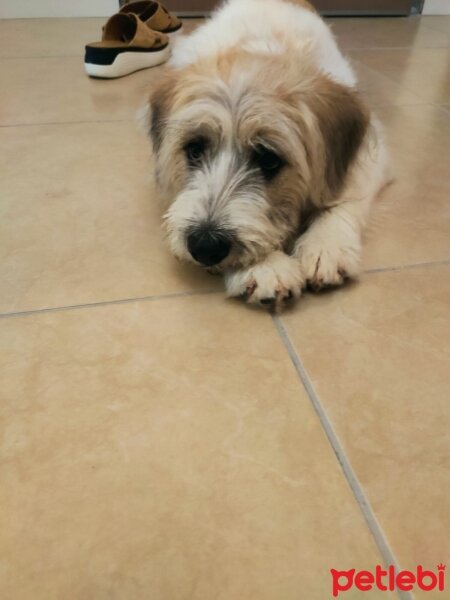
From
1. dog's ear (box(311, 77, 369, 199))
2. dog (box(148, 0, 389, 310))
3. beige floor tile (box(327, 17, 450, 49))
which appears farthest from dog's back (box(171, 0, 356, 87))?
beige floor tile (box(327, 17, 450, 49))

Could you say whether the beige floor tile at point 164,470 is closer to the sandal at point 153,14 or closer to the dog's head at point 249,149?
the dog's head at point 249,149

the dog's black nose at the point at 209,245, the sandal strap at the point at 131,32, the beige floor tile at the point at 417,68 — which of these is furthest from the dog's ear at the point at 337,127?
the sandal strap at the point at 131,32

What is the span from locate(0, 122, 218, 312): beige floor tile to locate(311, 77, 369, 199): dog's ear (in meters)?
0.41

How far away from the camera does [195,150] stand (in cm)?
133

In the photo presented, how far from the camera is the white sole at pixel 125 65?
2.67 m

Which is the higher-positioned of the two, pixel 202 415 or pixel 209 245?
pixel 209 245

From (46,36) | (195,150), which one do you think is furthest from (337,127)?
(46,36)

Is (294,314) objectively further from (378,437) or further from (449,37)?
(449,37)

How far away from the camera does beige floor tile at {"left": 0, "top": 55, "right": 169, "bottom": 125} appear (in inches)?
87.7

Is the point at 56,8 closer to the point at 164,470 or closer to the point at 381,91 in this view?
the point at 381,91

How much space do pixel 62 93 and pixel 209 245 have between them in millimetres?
1709

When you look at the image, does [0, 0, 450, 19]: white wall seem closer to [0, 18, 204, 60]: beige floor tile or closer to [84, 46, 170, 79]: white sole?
[0, 18, 204, 60]: beige floor tile

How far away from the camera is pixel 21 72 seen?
2.74 metres

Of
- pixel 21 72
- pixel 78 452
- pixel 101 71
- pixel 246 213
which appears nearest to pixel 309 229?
pixel 246 213
